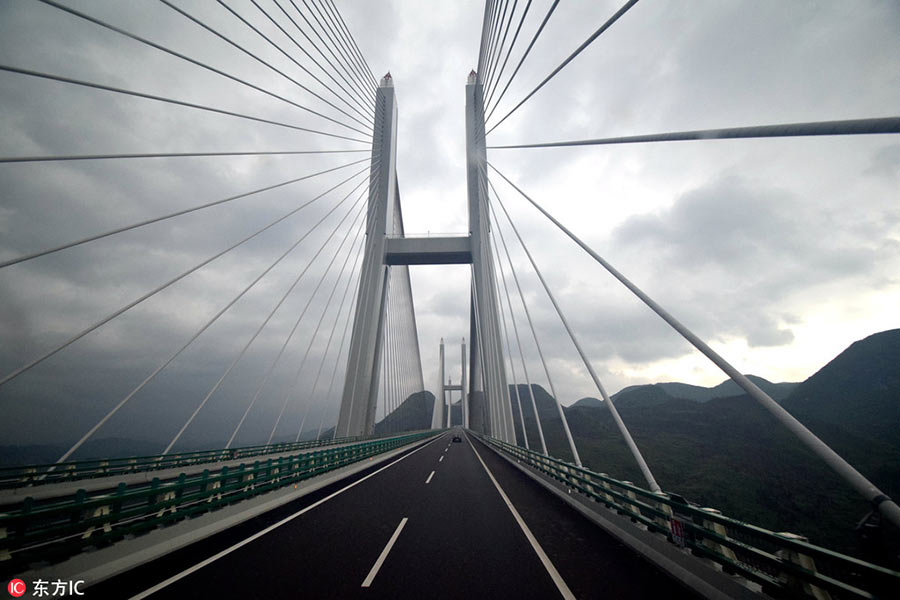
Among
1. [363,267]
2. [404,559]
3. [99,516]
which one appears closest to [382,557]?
[404,559]

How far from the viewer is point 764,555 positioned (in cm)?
384

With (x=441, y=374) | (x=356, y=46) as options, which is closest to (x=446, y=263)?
(x=356, y=46)

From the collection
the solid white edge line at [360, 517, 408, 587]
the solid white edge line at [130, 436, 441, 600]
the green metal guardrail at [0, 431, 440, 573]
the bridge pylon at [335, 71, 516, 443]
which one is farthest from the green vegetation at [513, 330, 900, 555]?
the green metal guardrail at [0, 431, 440, 573]

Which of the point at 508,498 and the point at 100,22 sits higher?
the point at 100,22

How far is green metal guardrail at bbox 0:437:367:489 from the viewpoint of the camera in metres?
12.1

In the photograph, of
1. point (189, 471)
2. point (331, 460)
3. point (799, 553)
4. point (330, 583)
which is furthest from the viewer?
point (189, 471)

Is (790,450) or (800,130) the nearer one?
(800,130)

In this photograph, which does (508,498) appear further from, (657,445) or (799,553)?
(657,445)

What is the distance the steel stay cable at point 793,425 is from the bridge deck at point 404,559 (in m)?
2.17

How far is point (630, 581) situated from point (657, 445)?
11711 centimetres

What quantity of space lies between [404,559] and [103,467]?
680 inches

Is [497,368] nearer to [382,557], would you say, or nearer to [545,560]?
[545,560]

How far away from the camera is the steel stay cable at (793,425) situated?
3141 millimetres

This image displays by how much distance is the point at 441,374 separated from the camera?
317 feet
